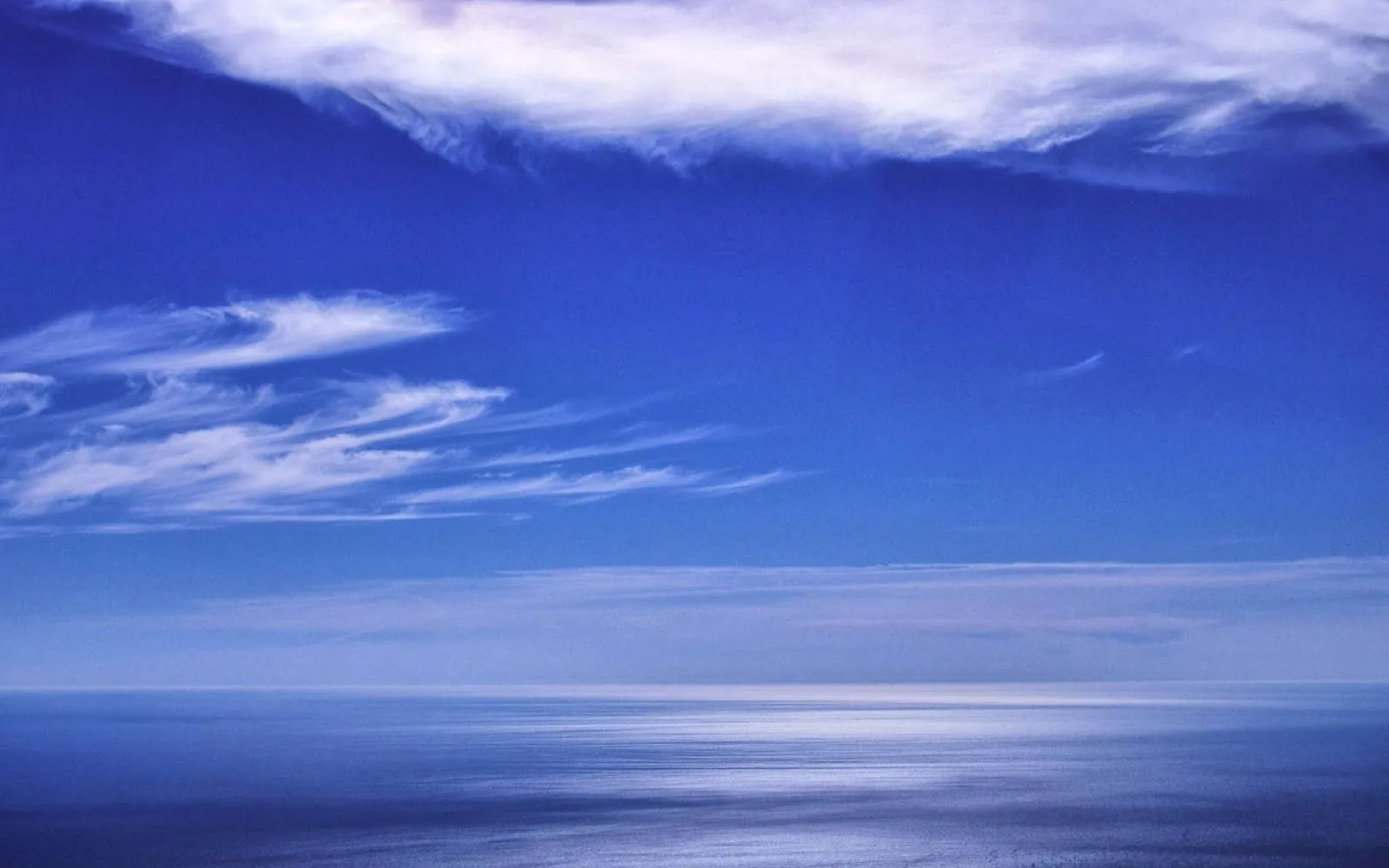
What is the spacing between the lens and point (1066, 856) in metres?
43.1

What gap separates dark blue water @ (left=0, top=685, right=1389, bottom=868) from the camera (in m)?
44.5

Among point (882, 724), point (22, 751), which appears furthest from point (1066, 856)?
point (882, 724)

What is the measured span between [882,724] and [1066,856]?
11629 centimetres

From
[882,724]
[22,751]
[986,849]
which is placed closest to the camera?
[986,849]

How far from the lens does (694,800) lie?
208 ft

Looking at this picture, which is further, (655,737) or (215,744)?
(655,737)

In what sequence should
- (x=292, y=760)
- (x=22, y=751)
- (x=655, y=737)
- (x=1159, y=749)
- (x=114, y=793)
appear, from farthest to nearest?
(x=655, y=737)
(x=1159, y=749)
(x=22, y=751)
(x=292, y=760)
(x=114, y=793)

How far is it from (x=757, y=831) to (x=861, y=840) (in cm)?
469

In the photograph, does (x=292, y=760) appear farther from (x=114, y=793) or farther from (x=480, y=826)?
(x=480, y=826)

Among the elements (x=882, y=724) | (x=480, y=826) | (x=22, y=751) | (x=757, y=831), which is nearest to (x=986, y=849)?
(x=757, y=831)

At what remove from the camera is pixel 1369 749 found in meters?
91.5

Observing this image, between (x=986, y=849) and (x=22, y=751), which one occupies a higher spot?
(x=22, y=751)

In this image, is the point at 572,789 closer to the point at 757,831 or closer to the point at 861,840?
the point at 757,831

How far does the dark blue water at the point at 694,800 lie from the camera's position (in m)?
44.5
